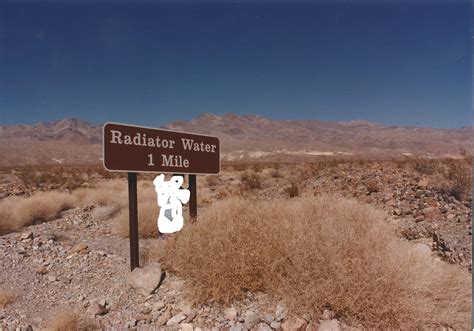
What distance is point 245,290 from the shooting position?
14.6 ft

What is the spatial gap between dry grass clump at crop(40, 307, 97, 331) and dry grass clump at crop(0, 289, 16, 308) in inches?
25.0

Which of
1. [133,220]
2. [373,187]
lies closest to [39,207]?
[133,220]

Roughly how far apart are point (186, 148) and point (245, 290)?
267 cm

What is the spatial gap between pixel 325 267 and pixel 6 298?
3.55 m

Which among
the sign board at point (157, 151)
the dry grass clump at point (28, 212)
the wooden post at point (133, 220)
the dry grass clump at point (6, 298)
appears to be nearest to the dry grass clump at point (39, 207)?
the dry grass clump at point (28, 212)

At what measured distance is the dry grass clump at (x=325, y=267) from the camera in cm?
367

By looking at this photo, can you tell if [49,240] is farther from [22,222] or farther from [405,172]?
[405,172]

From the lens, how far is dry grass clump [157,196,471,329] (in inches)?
145

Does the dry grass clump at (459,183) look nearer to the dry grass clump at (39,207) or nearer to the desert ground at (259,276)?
the desert ground at (259,276)

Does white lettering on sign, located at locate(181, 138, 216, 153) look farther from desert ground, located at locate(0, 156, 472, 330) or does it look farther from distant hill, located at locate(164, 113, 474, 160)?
distant hill, located at locate(164, 113, 474, 160)

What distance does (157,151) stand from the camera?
19.1 feet

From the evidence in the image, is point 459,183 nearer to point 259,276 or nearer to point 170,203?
point 259,276

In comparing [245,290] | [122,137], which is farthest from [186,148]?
[245,290]

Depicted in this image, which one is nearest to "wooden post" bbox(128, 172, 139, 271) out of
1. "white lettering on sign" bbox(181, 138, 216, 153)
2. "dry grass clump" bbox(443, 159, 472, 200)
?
"white lettering on sign" bbox(181, 138, 216, 153)
